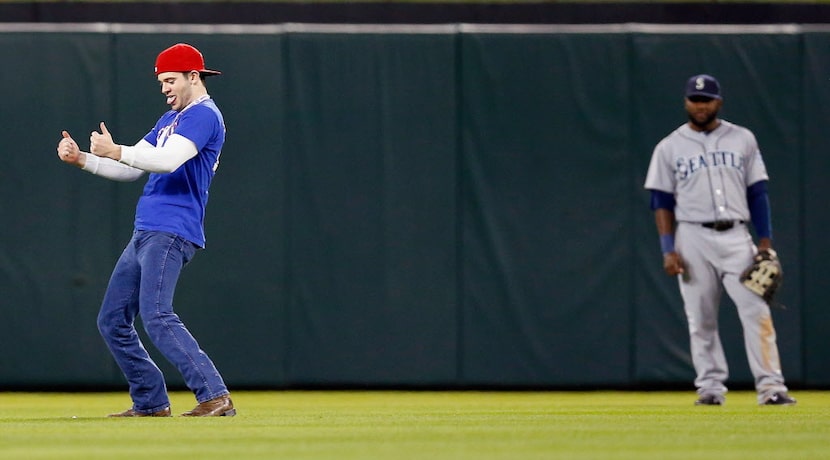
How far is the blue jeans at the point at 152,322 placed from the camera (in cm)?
676

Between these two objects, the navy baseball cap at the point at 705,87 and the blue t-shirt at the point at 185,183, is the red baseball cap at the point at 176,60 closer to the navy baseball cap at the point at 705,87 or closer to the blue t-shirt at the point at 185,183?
the blue t-shirt at the point at 185,183

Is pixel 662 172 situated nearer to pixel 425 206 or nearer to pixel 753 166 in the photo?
pixel 753 166

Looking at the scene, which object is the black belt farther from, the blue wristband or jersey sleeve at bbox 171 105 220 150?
jersey sleeve at bbox 171 105 220 150

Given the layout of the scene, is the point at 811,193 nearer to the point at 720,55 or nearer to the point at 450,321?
the point at 720,55

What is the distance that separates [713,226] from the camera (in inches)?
335

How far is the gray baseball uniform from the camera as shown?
27.7 feet

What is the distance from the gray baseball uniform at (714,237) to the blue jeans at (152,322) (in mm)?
3085

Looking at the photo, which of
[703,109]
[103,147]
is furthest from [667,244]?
[103,147]

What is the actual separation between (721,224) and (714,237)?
87 millimetres

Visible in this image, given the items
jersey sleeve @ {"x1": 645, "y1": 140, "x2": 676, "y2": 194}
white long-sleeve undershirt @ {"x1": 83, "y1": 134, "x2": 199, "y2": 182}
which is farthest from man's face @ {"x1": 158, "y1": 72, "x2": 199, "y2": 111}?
jersey sleeve @ {"x1": 645, "y1": 140, "x2": 676, "y2": 194}

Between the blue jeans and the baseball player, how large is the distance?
9.99ft

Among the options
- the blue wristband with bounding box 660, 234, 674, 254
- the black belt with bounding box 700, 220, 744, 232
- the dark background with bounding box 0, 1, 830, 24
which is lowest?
the blue wristband with bounding box 660, 234, 674, 254

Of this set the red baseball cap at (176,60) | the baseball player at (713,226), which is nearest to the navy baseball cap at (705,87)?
the baseball player at (713,226)

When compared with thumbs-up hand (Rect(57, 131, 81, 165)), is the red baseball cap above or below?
above
